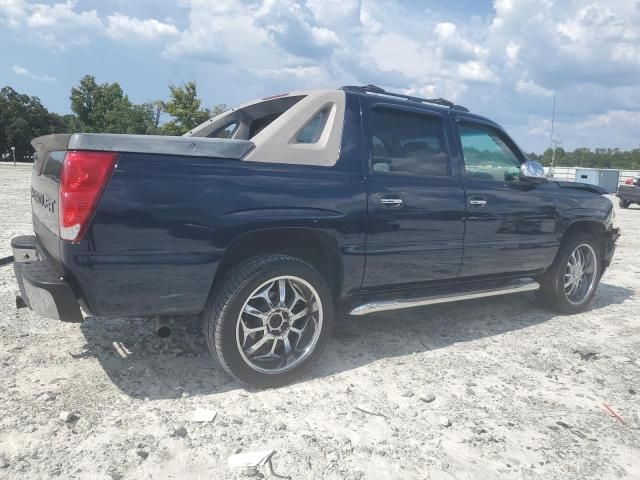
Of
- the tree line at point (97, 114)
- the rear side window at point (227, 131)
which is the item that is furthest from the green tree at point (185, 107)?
the rear side window at point (227, 131)

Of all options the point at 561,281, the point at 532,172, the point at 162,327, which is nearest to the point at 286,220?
the point at 162,327

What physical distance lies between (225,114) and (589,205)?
3.65 meters

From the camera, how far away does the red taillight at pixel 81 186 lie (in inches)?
95.1

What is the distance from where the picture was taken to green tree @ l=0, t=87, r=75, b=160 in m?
60.4

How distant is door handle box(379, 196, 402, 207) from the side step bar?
2.29ft

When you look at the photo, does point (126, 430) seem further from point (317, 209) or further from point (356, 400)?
point (317, 209)

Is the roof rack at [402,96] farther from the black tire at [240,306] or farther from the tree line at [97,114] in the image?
the tree line at [97,114]

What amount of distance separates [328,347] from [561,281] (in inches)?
101

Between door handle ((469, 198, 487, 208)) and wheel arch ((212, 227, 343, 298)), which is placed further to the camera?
door handle ((469, 198, 487, 208))

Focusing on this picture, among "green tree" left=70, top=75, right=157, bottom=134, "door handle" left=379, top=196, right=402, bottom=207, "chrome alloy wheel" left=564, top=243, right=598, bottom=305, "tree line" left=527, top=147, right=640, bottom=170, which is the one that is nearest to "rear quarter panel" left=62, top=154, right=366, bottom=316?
"door handle" left=379, top=196, right=402, bottom=207

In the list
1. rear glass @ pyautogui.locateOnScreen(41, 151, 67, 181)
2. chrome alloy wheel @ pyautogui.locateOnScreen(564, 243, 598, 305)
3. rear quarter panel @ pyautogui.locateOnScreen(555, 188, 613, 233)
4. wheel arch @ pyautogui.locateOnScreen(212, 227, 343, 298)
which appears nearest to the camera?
rear glass @ pyautogui.locateOnScreen(41, 151, 67, 181)

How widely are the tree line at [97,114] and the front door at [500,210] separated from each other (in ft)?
91.8

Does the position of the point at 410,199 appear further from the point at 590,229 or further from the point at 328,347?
the point at 590,229

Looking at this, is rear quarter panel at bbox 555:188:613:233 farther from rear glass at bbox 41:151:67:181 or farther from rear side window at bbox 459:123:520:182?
rear glass at bbox 41:151:67:181
